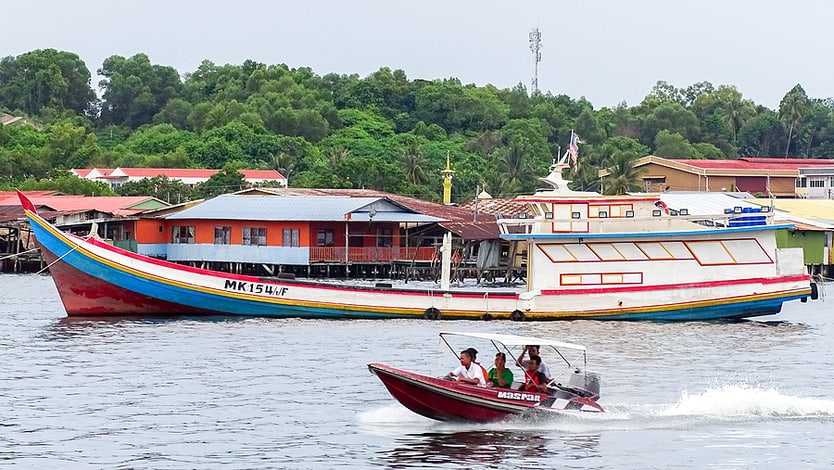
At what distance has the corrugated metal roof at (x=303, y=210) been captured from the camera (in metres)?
64.2

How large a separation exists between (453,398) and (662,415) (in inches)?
191

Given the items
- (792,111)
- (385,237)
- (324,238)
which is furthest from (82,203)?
(792,111)

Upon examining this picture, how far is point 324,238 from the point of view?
215 feet

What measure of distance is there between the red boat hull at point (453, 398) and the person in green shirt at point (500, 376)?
31cm

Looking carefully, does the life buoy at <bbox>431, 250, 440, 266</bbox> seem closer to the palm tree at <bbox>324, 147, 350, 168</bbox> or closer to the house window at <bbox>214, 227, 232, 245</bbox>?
the house window at <bbox>214, 227, 232, 245</bbox>

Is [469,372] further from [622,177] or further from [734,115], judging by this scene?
[734,115]

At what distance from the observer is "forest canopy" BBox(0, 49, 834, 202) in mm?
99062

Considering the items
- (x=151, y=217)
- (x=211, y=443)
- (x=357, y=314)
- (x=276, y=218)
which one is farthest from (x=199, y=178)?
(x=211, y=443)

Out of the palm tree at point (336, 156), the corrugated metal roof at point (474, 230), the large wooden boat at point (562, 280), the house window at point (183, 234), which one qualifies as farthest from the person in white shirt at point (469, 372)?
the palm tree at point (336, 156)

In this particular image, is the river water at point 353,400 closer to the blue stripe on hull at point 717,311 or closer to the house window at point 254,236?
the blue stripe on hull at point 717,311

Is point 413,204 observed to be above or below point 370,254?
above

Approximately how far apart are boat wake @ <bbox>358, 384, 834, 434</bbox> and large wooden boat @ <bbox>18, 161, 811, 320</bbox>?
13.4m

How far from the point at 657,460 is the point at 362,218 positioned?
4169 centimetres

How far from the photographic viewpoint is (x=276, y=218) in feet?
210
